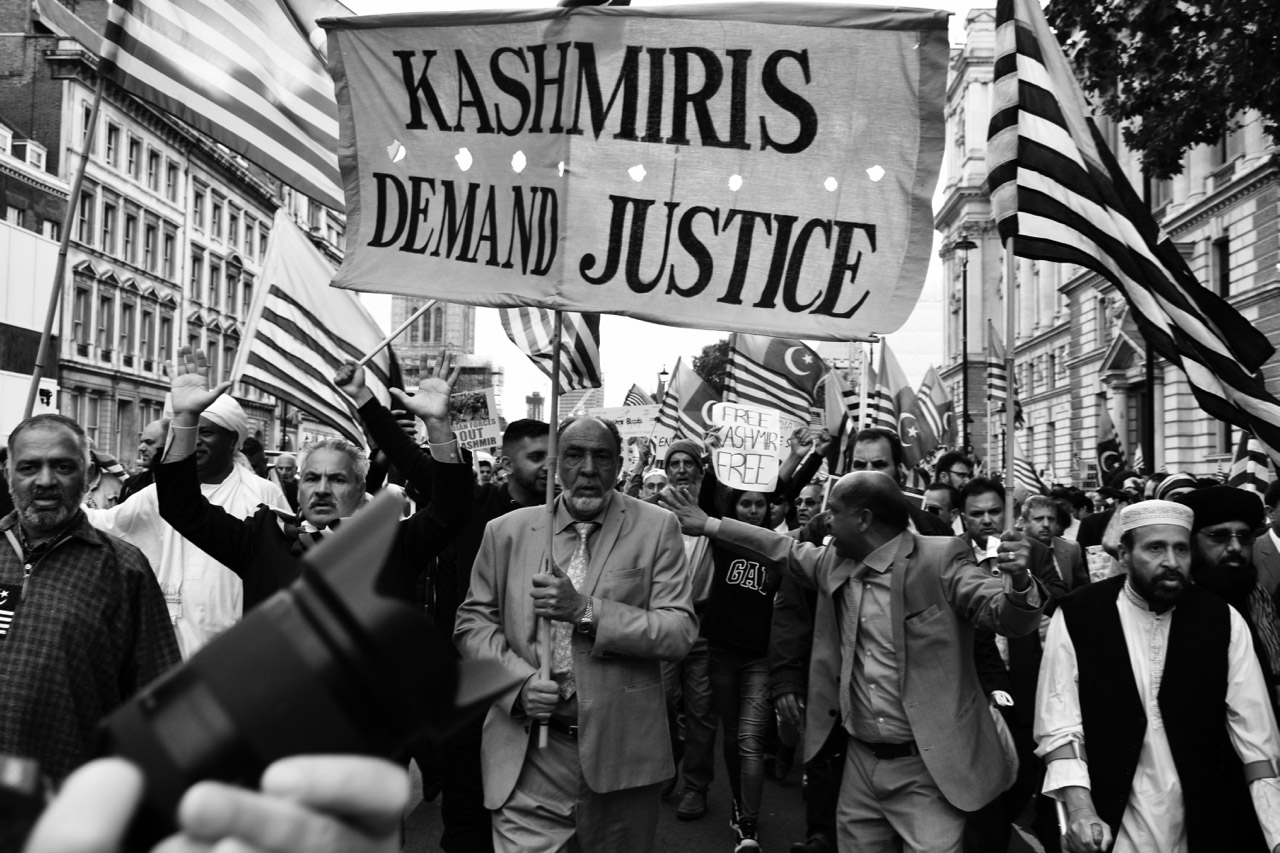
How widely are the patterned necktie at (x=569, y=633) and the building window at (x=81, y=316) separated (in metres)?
46.9

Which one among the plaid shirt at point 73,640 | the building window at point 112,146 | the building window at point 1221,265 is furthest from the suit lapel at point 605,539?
the building window at point 112,146

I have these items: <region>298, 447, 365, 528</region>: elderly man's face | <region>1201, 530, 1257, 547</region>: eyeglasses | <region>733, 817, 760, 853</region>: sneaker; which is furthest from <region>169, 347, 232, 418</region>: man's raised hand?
<region>1201, 530, 1257, 547</region>: eyeglasses

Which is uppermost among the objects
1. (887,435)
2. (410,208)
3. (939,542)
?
(410,208)

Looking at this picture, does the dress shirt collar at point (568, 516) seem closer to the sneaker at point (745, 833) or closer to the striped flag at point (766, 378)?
the sneaker at point (745, 833)

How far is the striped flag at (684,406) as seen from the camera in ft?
53.3

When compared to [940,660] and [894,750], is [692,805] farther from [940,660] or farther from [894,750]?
[940,660]

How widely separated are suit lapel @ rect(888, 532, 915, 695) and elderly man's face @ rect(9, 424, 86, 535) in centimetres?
284

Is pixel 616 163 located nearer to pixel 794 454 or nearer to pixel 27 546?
pixel 27 546

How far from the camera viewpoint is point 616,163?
464cm

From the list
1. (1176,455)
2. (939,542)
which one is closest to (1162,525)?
(939,542)

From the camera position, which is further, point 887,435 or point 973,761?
point 887,435

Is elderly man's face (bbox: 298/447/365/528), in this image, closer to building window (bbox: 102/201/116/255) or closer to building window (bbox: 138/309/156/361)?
building window (bbox: 102/201/116/255)

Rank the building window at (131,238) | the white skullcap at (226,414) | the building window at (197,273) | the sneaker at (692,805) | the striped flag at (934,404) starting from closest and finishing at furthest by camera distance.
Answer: the white skullcap at (226,414), the sneaker at (692,805), the striped flag at (934,404), the building window at (131,238), the building window at (197,273)

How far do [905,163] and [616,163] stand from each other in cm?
102
